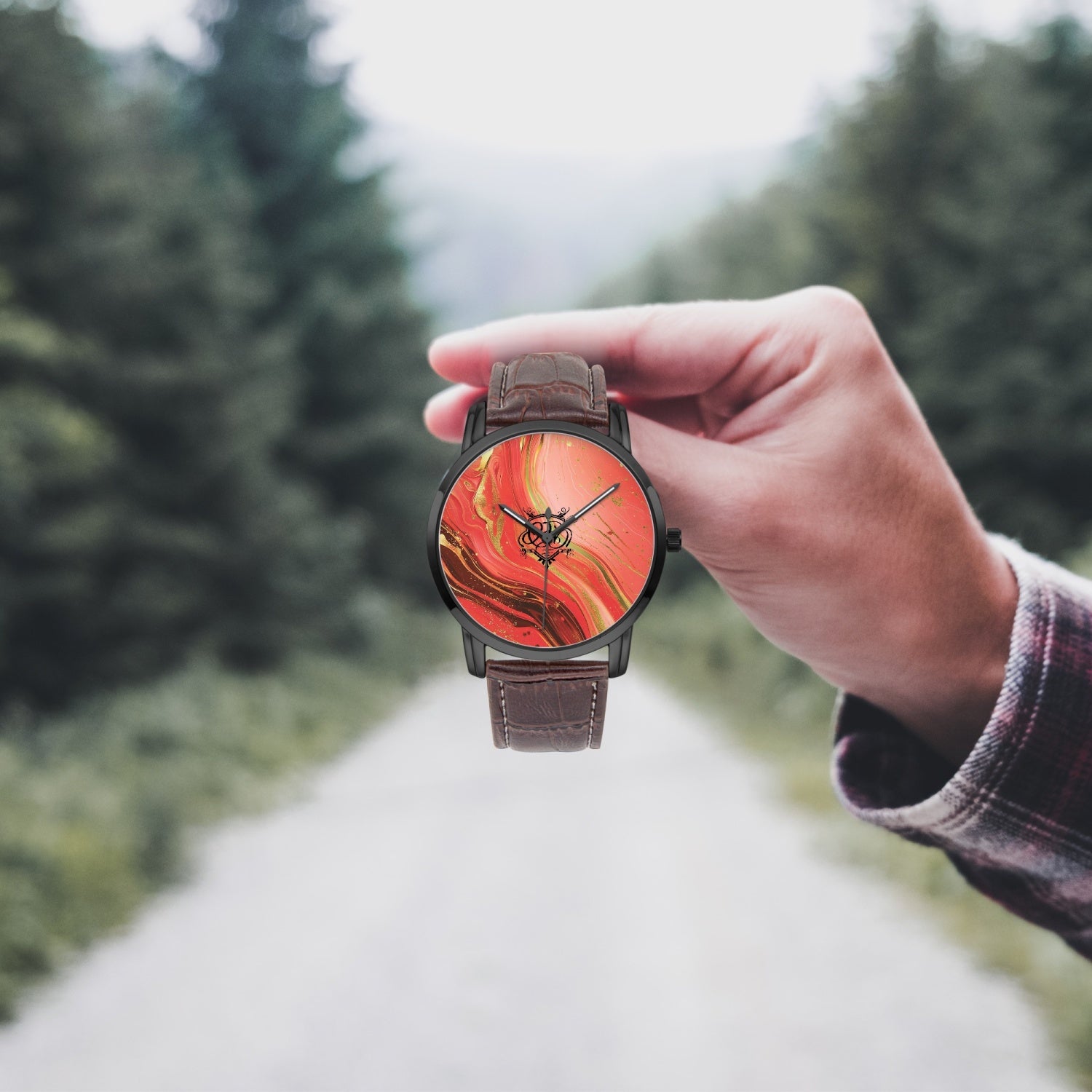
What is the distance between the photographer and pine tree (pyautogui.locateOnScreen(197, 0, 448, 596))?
9492 millimetres

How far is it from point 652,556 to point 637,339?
0.32 metres

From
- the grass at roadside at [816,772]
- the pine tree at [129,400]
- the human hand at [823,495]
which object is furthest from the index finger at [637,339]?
the pine tree at [129,400]

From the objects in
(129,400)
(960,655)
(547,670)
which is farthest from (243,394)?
(960,655)

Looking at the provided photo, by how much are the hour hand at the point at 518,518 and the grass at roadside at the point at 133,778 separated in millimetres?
3243

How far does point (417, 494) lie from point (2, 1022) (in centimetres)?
876

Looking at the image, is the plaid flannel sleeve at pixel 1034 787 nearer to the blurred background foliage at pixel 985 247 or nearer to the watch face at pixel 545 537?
the watch face at pixel 545 537

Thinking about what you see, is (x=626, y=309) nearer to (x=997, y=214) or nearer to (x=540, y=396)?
(x=540, y=396)

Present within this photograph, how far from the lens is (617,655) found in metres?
1.16

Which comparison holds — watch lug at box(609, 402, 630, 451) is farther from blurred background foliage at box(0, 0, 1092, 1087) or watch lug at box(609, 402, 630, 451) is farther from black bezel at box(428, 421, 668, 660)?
blurred background foliage at box(0, 0, 1092, 1087)

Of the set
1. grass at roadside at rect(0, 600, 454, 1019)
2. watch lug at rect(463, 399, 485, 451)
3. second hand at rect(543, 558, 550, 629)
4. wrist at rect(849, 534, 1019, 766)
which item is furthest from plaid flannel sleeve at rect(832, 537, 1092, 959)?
grass at roadside at rect(0, 600, 454, 1019)

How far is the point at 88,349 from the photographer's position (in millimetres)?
5969

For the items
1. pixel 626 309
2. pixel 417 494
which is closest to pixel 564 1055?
pixel 626 309

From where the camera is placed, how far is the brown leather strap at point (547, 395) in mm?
1152

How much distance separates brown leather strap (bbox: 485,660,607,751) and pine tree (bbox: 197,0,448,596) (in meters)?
9.31
